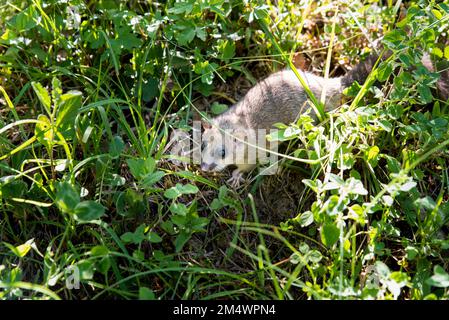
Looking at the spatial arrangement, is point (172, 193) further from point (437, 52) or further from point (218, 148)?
point (437, 52)

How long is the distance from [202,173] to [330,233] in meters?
1.07

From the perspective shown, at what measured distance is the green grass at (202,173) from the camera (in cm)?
276

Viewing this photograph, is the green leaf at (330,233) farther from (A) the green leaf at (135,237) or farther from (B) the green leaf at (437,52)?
(B) the green leaf at (437,52)

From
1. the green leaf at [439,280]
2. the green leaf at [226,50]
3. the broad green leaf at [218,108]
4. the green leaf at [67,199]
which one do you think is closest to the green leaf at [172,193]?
the green leaf at [67,199]

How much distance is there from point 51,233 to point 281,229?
1.26m

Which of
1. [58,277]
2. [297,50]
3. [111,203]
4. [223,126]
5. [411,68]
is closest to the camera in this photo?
[58,277]

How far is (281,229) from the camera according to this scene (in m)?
3.02

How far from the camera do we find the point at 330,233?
2664mm

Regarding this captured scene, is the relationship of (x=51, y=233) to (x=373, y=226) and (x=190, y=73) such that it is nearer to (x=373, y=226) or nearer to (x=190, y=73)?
(x=190, y=73)

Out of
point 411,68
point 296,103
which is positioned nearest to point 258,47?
point 296,103

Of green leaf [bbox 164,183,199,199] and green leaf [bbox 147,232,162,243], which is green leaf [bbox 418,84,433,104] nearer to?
green leaf [bbox 164,183,199,199]

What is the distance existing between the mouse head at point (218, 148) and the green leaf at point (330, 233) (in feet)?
3.33

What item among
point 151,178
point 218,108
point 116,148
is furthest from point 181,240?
point 218,108

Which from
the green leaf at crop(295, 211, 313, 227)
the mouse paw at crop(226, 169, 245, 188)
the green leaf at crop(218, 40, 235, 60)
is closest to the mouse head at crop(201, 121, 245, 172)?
the mouse paw at crop(226, 169, 245, 188)
